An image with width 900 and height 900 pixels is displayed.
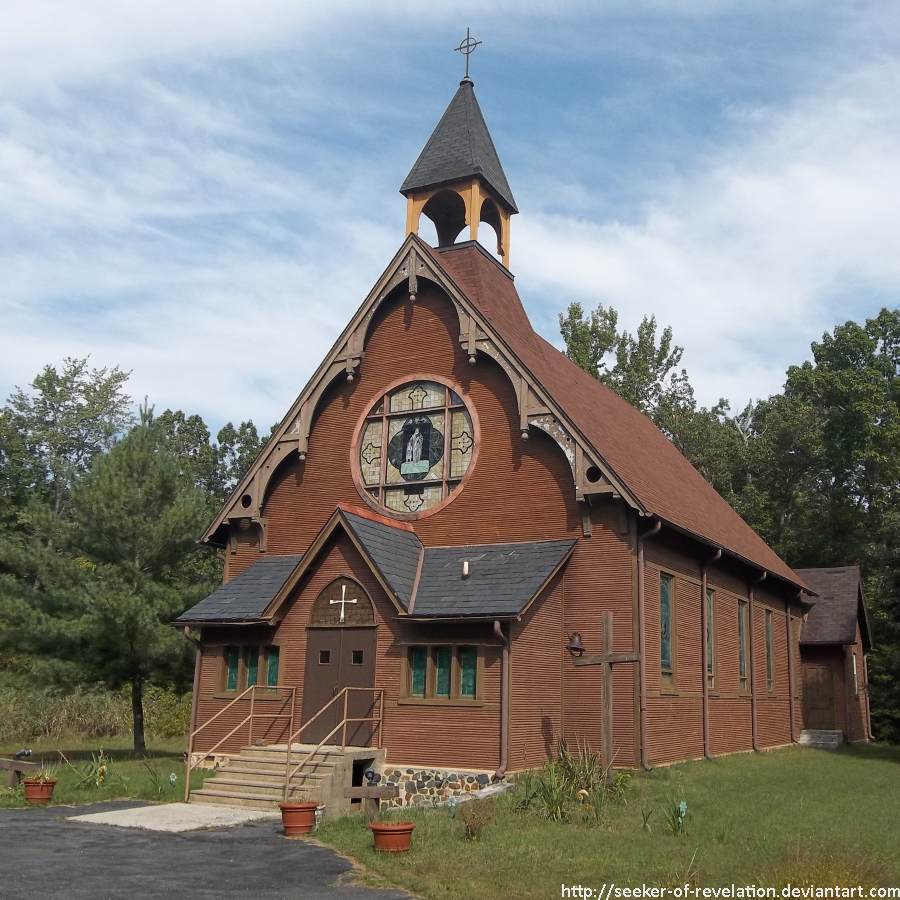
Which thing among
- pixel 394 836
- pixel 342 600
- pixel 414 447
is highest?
pixel 414 447

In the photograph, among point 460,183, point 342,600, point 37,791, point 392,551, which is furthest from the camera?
point 460,183

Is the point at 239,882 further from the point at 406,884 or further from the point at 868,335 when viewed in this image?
the point at 868,335

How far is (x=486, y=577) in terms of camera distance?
18406mm

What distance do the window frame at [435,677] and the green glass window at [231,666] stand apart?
13.6 feet

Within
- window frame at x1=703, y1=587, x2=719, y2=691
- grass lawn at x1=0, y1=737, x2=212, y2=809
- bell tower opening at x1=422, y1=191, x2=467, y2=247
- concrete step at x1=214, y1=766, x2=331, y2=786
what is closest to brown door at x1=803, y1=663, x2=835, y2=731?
window frame at x1=703, y1=587, x2=719, y2=691

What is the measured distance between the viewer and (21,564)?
2497 centimetres

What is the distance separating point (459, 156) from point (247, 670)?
1278 centimetres

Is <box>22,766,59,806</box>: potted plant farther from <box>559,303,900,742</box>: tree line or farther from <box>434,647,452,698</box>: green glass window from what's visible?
<box>559,303,900,742</box>: tree line

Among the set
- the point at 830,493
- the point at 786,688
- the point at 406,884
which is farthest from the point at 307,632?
the point at 830,493

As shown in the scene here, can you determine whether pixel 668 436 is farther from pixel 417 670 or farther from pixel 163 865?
pixel 163 865

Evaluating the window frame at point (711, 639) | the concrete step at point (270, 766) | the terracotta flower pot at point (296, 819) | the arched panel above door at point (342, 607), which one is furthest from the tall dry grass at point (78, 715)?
the terracotta flower pot at point (296, 819)

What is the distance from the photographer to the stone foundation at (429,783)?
16.6m

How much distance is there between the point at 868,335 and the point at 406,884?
5132 cm

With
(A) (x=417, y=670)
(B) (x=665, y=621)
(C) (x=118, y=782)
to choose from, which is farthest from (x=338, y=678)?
(B) (x=665, y=621)
